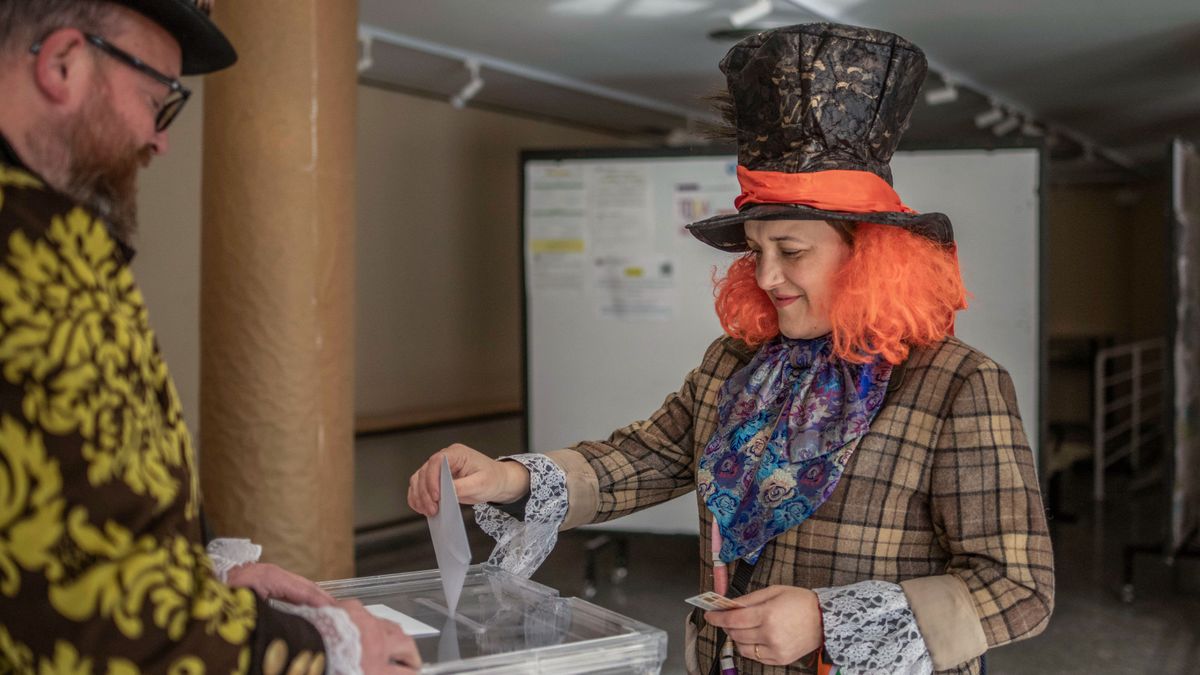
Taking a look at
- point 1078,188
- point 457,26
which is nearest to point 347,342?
point 457,26

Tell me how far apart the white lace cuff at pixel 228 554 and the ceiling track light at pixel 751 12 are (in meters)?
3.29

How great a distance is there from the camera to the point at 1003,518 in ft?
4.57

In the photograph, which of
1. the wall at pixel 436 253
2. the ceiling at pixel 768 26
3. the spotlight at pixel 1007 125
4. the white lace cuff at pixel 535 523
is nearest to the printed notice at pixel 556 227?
the ceiling at pixel 768 26

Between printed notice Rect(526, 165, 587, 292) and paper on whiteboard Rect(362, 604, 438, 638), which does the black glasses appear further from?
printed notice Rect(526, 165, 587, 292)

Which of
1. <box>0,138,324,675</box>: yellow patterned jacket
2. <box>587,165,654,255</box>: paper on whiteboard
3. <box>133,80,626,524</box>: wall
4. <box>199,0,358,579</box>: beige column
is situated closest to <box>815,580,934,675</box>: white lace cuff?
<box>0,138,324,675</box>: yellow patterned jacket

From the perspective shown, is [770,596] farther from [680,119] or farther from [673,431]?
[680,119]

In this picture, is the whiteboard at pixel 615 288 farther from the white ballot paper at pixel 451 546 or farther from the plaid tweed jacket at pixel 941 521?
the white ballot paper at pixel 451 546

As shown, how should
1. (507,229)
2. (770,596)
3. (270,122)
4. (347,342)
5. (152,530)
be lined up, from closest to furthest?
1. (152,530)
2. (770,596)
3. (270,122)
4. (347,342)
5. (507,229)

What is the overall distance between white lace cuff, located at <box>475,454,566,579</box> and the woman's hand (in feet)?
0.06

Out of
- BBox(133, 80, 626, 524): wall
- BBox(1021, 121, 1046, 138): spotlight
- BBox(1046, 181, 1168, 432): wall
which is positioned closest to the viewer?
BBox(133, 80, 626, 524): wall

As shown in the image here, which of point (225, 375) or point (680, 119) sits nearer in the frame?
point (225, 375)

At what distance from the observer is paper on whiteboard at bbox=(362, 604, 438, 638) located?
1.27 metres

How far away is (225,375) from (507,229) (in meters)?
3.67

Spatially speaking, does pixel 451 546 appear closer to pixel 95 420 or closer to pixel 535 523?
pixel 535 523
